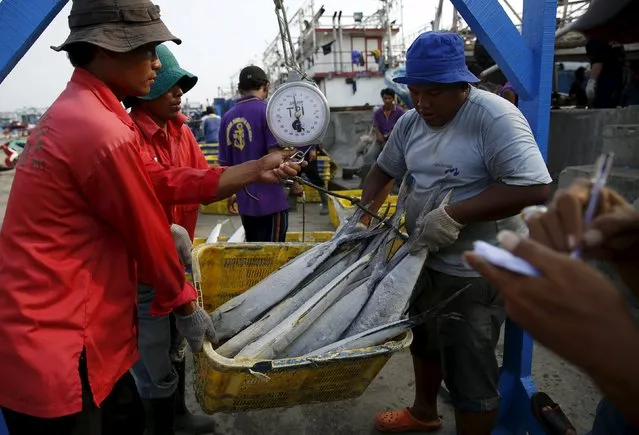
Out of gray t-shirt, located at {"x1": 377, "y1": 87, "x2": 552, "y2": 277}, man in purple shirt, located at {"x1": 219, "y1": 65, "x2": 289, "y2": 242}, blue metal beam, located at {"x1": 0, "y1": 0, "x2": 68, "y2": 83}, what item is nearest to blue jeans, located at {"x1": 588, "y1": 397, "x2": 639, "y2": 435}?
gray t-shirt, located at {"x1": 377, "y1": 87, "x2": 552, "y2": 277}

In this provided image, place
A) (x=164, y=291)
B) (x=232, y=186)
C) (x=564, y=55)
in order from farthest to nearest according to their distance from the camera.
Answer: (x=564, y=55) < (x=232, y=186) < (x=164, y=291)

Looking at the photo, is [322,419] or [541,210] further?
[322,419]

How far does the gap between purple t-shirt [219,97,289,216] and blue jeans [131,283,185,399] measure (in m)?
1.71

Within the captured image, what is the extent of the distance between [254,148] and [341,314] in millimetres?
2197

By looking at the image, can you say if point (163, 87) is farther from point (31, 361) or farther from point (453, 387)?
point (453, 387)

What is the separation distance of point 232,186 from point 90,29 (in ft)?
2.69

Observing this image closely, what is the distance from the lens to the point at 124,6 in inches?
62.2

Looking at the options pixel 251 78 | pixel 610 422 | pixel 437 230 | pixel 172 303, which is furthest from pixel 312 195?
pixel 610 422

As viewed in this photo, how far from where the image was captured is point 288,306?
2244mm

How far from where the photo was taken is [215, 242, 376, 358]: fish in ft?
6.75

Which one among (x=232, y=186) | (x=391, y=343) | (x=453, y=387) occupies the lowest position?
(x=453, y=387)

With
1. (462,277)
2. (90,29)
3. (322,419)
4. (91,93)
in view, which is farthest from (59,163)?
(322,419)

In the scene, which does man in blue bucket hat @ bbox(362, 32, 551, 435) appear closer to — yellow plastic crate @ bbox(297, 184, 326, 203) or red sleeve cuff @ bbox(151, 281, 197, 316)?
red sleeve cuff @ bbox(151, 281, 197, 316)

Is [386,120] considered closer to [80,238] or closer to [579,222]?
[80,238]
